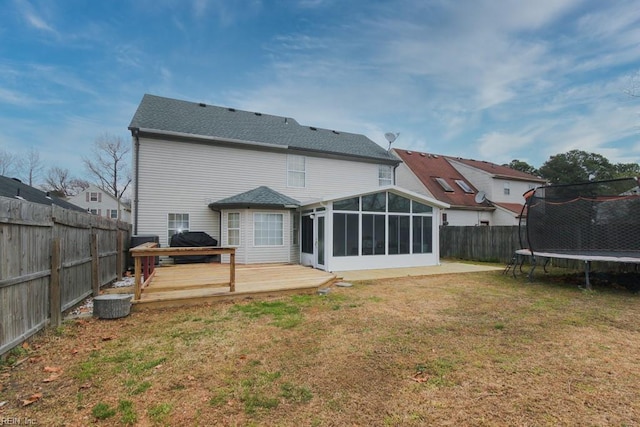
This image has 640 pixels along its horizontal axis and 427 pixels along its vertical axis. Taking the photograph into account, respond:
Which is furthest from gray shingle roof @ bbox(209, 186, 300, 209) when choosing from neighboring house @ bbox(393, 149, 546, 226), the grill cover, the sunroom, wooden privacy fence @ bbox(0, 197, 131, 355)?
neighboring house @ bbox(393, 149, 546, 226)

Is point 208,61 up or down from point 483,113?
up

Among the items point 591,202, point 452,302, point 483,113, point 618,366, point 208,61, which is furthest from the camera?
point 483,113

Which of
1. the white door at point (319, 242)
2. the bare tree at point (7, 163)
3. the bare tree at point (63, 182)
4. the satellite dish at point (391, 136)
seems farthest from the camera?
the bare tree at point (63, 182)

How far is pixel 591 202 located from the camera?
9070mm

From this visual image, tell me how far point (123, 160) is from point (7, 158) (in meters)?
9.84

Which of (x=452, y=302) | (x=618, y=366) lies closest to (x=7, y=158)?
(x=452, y=302)

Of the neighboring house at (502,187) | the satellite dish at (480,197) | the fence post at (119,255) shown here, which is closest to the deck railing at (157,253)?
the fence post at (119,255)

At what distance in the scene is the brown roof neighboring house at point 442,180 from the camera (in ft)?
62.7

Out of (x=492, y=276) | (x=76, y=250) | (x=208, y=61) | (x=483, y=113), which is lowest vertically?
(x=492, y=276)

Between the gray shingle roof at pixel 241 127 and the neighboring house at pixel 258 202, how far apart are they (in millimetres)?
83

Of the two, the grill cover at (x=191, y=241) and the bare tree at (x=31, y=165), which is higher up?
the bare tree at (x=31, y=165)

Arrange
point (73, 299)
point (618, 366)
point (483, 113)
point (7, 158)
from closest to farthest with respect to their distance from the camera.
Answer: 1. point (618, 366)
2. point (73, 299)
3. point (483, 113)
4. point (7, 158)

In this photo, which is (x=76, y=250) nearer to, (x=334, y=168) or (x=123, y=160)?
(x=334, y=168)

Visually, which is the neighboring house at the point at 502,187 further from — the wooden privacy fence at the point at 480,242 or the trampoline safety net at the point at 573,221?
the trampoline safety net at the point at 573,221
